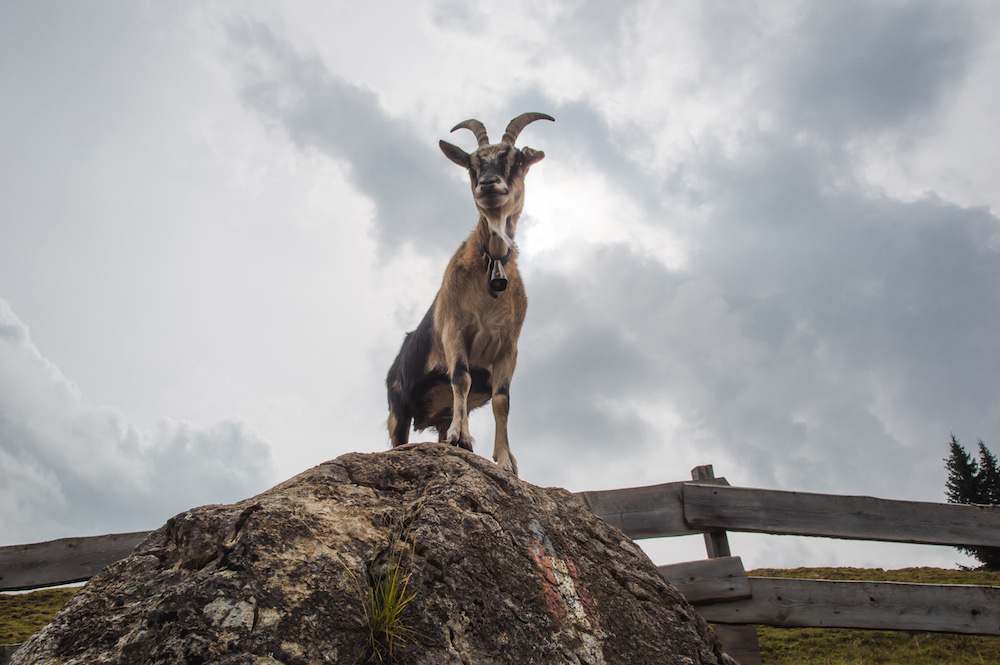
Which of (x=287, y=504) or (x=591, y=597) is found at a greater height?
(x=287, y=504)

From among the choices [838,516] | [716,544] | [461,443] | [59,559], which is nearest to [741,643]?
[716,544]

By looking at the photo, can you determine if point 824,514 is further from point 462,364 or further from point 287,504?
point 287,504

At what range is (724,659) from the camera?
246 centimetres

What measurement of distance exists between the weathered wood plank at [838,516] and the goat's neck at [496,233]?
2.37 meters

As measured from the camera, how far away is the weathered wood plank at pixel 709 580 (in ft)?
15.0

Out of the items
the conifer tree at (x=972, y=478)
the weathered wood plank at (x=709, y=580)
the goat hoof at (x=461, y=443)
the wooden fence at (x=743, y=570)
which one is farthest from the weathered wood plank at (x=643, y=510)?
the conifer tree at (x=972, y=478)

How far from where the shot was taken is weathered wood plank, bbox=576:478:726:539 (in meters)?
4.77

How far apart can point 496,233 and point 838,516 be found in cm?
364

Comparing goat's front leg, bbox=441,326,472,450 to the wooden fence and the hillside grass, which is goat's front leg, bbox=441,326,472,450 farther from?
the hillside grass

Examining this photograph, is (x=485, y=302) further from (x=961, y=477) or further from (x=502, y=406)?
(x=961, y=477)

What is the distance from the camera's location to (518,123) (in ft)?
17.6

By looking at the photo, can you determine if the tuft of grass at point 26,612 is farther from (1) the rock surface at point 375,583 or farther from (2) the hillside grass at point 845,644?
(1) the rock surface at point 375,583

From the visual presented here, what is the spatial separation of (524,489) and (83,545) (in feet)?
13.1

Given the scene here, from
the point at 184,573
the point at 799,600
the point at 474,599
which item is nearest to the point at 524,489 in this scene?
the point at 474,599
